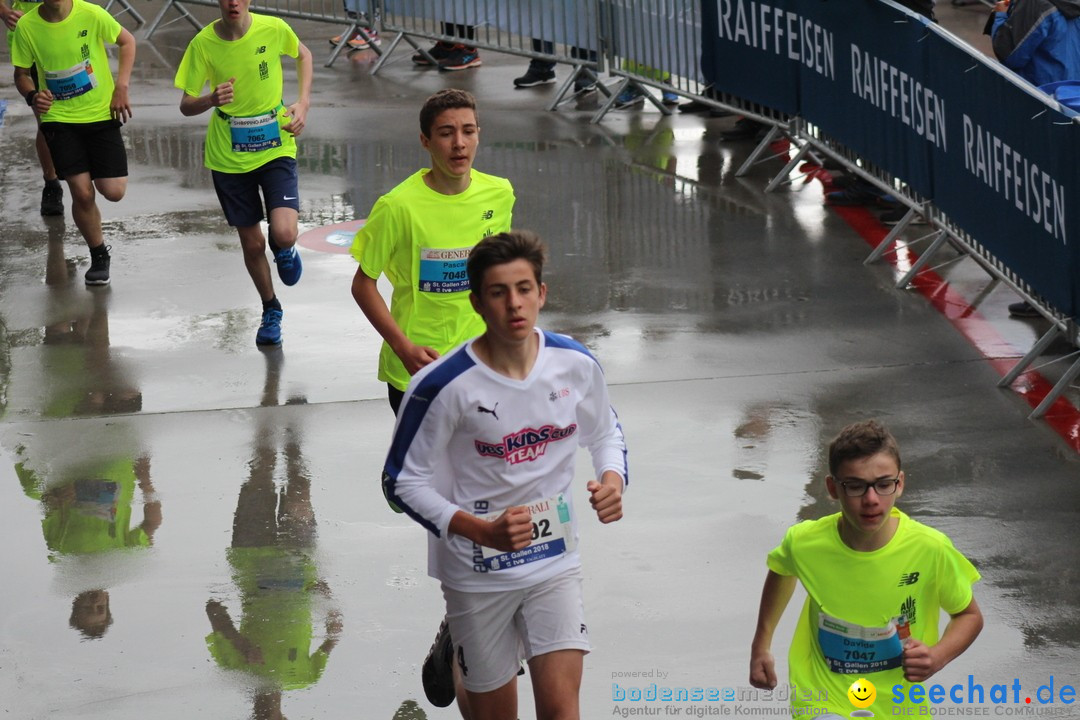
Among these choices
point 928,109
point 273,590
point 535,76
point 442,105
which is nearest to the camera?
point 442,105

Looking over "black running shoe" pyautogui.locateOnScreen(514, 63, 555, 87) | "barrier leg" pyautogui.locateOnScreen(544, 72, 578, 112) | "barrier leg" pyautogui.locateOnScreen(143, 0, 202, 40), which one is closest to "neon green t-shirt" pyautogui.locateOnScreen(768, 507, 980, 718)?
"barrier leg" pyautogui.locateOnScreen(544, 72, 578, 112)

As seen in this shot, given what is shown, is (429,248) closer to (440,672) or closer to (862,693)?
(440,672)

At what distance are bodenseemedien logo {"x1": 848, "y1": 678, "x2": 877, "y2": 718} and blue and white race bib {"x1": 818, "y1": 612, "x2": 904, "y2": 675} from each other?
1.1 inches

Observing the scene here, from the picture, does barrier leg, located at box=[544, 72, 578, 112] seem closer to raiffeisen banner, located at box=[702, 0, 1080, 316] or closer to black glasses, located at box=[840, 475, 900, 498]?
raiffeisen banner, located at box=[702, 0, 1080, 316]

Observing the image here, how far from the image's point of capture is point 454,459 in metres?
4.41

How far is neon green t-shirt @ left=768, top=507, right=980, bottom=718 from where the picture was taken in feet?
13.3

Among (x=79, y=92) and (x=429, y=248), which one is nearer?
(x=429, y=248)

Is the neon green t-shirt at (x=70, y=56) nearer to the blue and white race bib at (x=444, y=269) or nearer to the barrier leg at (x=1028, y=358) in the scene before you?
the blue and white race bib at (x=444, y=269)

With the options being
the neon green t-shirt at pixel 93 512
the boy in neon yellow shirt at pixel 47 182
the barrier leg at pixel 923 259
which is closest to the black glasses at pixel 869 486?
the neon green t-shirt at pixel 93 512

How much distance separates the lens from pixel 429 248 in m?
5.75

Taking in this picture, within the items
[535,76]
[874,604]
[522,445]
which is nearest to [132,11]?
[535,76]

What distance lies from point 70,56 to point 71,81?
164 millimetres

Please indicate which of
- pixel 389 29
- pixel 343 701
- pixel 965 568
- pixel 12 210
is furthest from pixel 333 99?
pixel 965 568

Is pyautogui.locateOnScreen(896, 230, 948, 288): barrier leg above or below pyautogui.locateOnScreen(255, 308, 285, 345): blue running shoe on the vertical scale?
above
